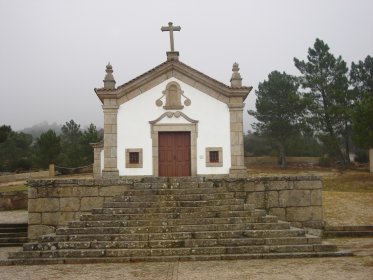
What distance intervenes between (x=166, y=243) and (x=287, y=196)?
13.5 feet

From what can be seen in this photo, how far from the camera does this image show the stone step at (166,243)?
30.4 feet

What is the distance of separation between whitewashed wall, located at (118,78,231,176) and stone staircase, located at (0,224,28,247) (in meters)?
4.53

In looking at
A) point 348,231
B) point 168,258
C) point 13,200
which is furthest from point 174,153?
point 13,200

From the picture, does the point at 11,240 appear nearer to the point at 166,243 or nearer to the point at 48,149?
the point at 166,243

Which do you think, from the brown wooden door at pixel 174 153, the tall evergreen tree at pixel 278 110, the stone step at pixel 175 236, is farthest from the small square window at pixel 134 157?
the tall evergreen tree at pixel 278 110

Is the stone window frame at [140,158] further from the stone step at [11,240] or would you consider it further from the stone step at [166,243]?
the stone step at [166,243]

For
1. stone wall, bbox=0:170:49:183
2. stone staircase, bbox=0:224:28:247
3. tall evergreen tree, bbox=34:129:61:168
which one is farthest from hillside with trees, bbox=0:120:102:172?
stone staircase, bbox=0:224:28:247

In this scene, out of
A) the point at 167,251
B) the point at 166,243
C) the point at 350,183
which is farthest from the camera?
the point at 350,183

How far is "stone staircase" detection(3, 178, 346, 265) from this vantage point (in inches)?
356

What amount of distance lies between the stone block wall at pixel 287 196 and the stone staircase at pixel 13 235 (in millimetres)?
6356

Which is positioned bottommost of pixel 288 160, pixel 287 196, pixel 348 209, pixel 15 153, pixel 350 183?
pixel 348 209

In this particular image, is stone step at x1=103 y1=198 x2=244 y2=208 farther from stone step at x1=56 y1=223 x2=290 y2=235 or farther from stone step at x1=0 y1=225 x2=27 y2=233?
stone step at x1=0 y1=225 x2=27 y2=233

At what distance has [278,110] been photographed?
41625 mm

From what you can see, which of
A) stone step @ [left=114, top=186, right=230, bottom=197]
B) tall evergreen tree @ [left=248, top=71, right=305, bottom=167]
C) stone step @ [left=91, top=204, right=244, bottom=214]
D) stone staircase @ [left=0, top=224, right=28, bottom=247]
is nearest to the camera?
stone step @ [left=91, top=204, right=244, bottom=214]
